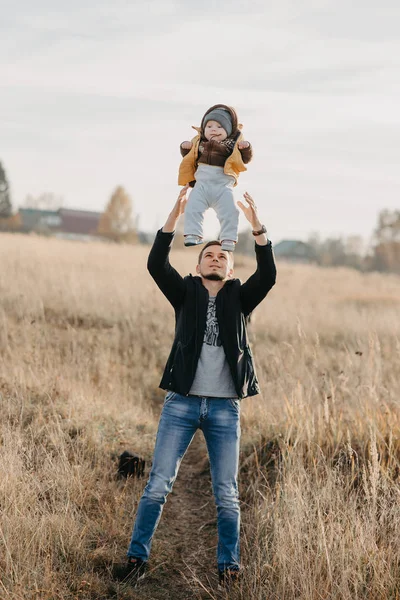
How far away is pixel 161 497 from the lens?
3441 millimetres

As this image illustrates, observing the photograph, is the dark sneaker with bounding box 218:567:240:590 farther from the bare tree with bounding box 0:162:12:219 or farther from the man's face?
the bare tree with bounding box 0:162:12:219

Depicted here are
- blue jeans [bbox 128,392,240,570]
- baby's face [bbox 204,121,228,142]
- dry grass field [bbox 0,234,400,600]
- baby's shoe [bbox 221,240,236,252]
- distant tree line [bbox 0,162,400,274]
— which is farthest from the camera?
distant tree line [bbox 0,162,400,274]

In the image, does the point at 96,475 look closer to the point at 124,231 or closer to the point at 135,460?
the point at 135,460

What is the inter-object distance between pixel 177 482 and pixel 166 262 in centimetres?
249

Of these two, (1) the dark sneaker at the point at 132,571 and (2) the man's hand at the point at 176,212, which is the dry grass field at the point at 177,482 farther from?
(2) the man's hand at the point at 176,212

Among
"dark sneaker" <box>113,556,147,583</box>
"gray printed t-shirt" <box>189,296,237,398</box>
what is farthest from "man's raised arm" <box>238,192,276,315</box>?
"dark sneaker" <box>113,556,147,583</box>

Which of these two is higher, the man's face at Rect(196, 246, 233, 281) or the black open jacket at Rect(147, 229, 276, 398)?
the man's face at Rect(196, 246, 233, 281)

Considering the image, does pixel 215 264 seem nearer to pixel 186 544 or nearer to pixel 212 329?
pixel 212 329

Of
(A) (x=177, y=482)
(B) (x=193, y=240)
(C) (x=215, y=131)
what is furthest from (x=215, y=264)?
(A) (x=177, y=482)

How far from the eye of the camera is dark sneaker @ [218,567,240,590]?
3.32 metres

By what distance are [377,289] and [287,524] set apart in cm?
1584

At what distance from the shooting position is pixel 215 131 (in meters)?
3.73

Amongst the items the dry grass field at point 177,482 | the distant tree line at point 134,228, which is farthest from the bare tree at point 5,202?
the dry grass field at point 177,482

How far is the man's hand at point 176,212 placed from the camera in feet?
11.7
